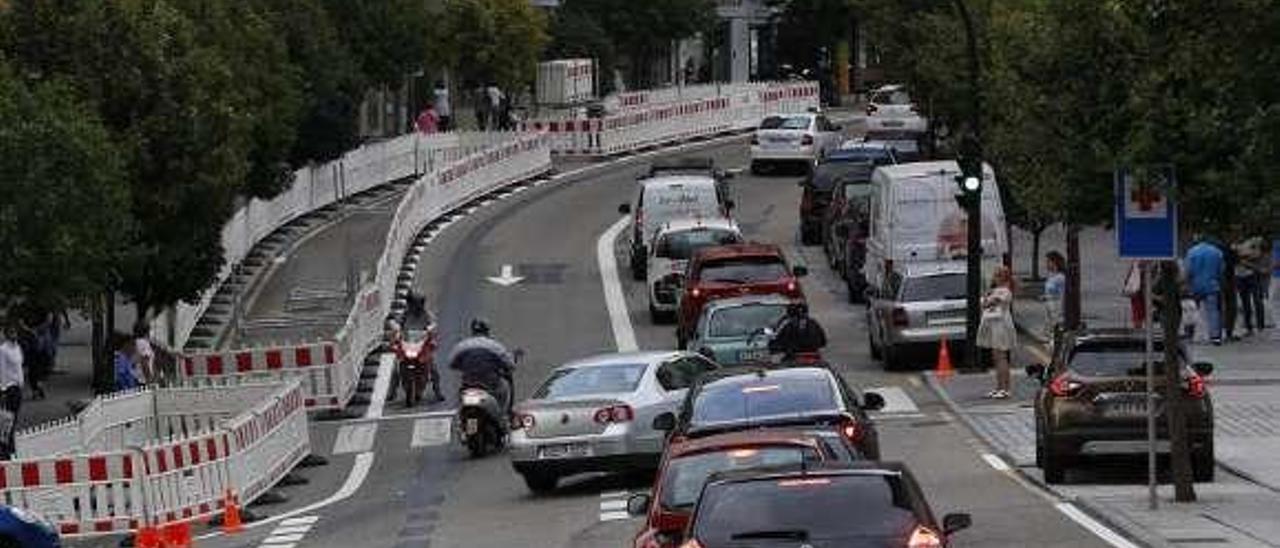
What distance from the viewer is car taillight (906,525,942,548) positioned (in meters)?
14.9

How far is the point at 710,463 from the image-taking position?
18328 millimetres

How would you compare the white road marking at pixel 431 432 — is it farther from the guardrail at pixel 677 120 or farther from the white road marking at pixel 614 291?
the guardrail at pixel 677 120

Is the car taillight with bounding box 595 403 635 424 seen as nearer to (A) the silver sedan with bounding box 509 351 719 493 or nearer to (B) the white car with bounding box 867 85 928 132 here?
(A) the silver sedan with bounding box 509 351 719 493

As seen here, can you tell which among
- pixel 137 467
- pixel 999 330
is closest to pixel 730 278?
pixel 999 330

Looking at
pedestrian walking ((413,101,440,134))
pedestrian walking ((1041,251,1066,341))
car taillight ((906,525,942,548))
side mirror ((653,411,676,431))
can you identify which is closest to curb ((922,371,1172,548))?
side mirror ((653,411,676,431))

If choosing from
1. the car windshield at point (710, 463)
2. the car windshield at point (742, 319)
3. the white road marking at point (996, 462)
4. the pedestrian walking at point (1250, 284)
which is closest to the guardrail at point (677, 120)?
the pedestrian walking at point (1250, 284)

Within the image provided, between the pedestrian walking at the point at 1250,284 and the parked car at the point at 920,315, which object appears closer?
the parked car at the point at 920,315

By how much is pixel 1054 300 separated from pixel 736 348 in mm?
4860

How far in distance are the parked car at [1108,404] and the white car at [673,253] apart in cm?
2006

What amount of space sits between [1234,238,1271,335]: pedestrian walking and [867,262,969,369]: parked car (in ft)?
13.2

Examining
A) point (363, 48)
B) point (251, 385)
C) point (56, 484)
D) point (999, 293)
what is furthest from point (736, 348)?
point (363, 48)

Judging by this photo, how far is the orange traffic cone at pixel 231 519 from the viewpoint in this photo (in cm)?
2798

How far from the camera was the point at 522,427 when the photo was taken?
28.2 meters

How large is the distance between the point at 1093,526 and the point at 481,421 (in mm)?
11110
